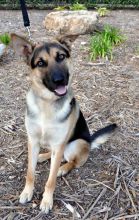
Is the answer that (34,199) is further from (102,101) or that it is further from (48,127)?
(102,101)

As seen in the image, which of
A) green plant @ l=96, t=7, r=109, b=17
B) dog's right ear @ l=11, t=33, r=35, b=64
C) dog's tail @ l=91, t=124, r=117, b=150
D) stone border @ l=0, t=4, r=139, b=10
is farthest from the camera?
stone border @ l=0, t=4, r=139, b=10

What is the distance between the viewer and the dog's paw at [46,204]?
11.8 ft

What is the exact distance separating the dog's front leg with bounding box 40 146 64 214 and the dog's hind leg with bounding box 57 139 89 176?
0.37 m

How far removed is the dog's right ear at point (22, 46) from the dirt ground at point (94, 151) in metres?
1.28

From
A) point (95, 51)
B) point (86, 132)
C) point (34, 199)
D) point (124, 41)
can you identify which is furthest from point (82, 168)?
point (124, 41)

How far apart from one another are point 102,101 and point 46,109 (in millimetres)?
2105

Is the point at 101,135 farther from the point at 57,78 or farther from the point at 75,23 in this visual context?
the point at 75,23

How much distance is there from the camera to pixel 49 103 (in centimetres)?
362

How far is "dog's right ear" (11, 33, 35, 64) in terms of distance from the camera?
136 inches

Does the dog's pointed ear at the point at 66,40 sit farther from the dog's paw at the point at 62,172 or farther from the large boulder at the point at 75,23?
the large boulder at the point at 75,23

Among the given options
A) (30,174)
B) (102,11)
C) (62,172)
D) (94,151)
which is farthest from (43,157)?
(102,11)

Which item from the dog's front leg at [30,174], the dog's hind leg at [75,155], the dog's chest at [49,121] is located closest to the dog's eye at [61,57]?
the dog's chest at [49,121]

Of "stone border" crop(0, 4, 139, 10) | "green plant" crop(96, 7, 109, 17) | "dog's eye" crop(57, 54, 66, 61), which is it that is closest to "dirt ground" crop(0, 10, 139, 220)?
"dog's eye" crop(57, 54, 66, 61)

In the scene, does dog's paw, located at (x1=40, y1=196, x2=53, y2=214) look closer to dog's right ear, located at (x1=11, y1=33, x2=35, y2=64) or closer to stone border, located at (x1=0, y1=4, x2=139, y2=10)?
dog's right ear, located at (x1=11, y1=33, x2=35, y2=64)
